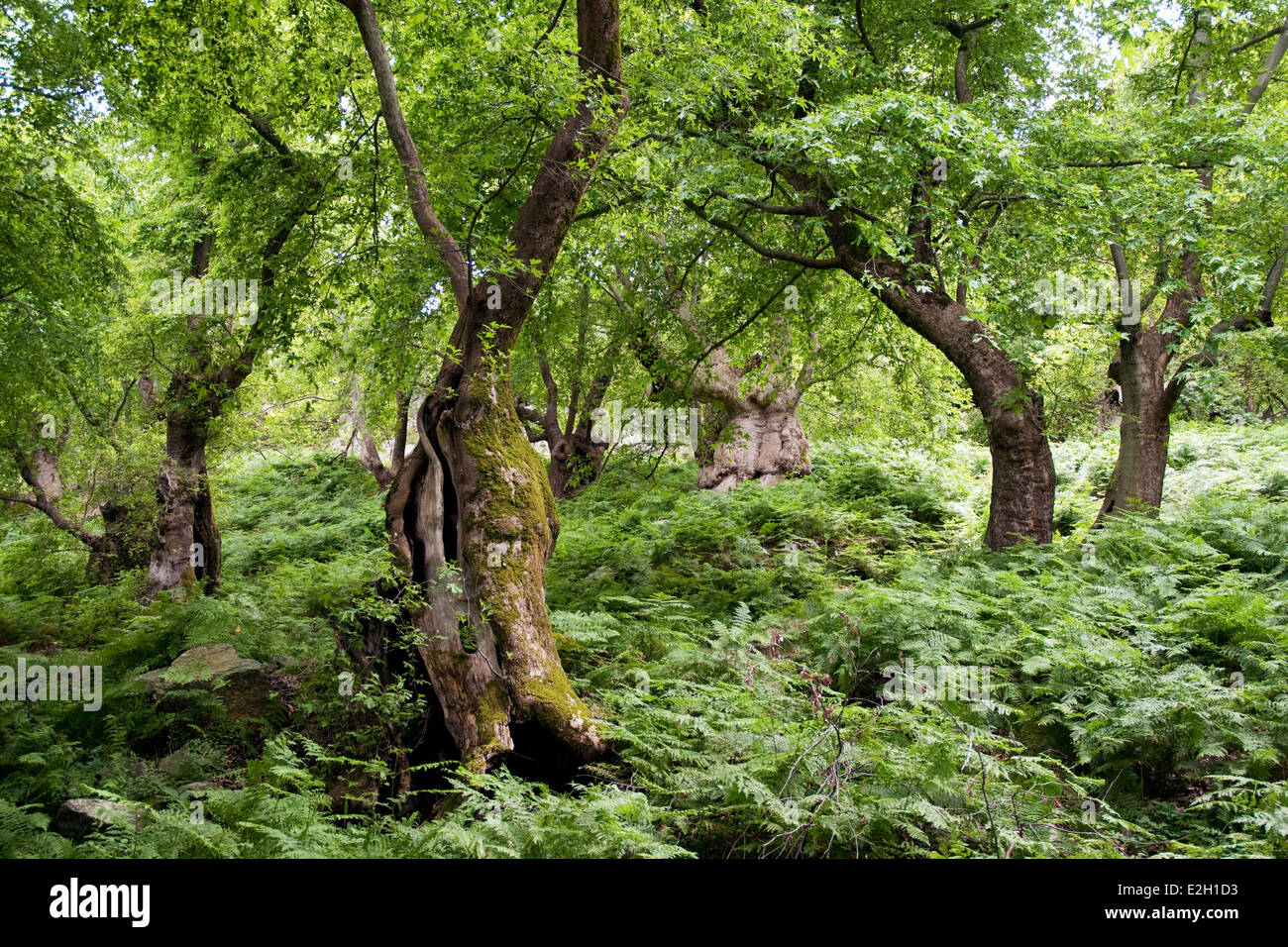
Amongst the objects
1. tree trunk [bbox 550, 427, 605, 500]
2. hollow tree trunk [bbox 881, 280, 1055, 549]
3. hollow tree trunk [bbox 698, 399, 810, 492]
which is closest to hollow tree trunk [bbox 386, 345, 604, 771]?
hollow tree trunk [bbox 881, 280, 1055, 549]

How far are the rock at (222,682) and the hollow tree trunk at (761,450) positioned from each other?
991 centimetres

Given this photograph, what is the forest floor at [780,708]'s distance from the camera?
4.26 metres

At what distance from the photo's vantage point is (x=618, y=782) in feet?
17.5

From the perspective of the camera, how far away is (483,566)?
21.5 feet

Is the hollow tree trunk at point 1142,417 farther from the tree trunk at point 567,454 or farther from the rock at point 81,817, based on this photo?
the tree trunk at point 567,454

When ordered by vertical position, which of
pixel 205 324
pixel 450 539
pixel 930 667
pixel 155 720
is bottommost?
pixel 155 720

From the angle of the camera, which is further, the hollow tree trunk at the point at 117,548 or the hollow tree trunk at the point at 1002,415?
the hollow tree trunk at the point at 117,548

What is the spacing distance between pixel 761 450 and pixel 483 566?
10.5 metres

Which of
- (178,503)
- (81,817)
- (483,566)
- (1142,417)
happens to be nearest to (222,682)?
(81,817)

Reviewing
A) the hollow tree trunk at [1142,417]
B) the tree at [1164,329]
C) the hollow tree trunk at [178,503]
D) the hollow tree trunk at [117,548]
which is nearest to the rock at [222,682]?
the hollow tree trunk at [178,503]

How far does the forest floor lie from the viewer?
4.26 meters
